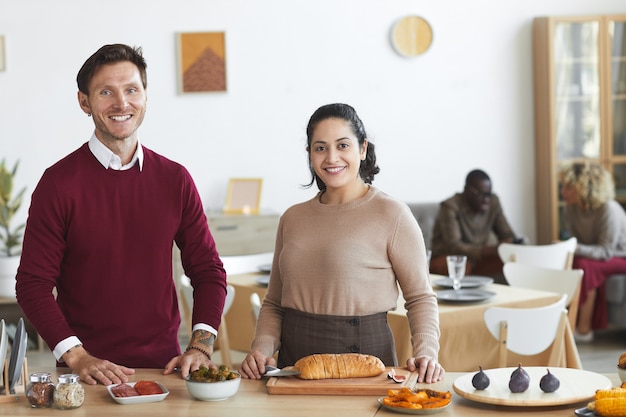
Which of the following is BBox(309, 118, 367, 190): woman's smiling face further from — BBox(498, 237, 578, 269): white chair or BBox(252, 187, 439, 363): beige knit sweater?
BBox(498, 237, 578, 269): white chair

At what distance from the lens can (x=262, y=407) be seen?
7.16ft

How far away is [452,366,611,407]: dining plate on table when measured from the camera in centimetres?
210

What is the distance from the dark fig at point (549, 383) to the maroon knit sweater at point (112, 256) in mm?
920

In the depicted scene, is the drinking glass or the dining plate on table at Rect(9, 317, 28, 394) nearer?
the dining plate on table at Rect(9, 317, 28, 394)

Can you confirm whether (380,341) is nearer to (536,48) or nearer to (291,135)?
(291,135)

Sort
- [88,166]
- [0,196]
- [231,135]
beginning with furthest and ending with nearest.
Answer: [231,135] → [0,196] → [88,166]

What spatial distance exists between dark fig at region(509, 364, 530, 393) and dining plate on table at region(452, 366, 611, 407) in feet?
0.04

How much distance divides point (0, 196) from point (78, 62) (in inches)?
42.0

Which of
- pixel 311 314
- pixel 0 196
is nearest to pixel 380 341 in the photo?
pixel 311 314

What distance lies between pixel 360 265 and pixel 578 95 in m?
5.06

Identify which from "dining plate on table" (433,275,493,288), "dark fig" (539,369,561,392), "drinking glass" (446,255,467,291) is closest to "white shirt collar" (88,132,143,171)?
"dark fig" (539,369,561,392)

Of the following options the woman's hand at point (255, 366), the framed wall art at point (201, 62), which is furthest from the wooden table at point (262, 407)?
the framed wall art at point (201, 62)

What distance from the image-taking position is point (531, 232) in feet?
24.8

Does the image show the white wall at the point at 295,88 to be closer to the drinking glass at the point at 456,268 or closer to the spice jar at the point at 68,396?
the drinking glass at the point at 456,268
